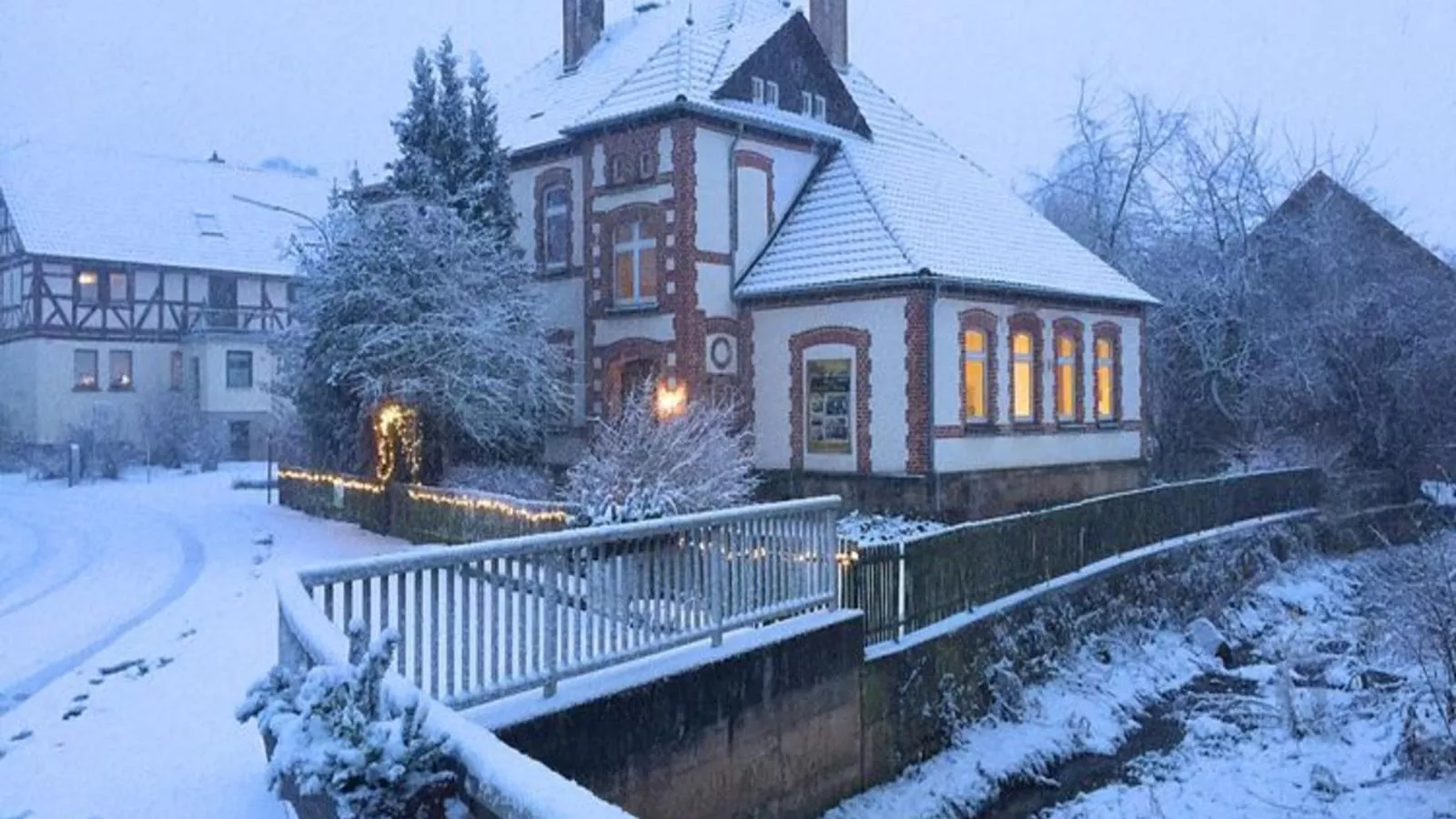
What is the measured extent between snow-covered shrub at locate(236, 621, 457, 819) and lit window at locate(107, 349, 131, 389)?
40481 mm

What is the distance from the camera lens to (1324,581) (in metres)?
22.6

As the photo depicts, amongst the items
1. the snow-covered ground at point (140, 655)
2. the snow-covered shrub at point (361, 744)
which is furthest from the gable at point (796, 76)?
the snow-covered shrub at point (361, 744)

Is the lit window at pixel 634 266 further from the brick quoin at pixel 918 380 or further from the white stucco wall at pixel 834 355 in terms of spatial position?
the brick quoin at pixel 918 380

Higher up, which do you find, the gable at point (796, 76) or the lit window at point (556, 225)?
the gable at point (796, 76)

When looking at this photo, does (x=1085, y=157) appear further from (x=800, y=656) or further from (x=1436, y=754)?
(x=800, y=656)

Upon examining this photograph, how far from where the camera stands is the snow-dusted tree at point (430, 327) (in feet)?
65.9

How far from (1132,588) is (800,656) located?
31.0 ft

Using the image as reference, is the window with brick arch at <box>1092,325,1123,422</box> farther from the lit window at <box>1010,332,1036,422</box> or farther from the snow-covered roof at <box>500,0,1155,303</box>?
the lit window at <box>1010,332,1036,422</box>

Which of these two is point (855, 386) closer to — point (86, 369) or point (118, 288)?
point (86, 369)

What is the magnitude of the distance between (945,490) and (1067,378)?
5506 mm

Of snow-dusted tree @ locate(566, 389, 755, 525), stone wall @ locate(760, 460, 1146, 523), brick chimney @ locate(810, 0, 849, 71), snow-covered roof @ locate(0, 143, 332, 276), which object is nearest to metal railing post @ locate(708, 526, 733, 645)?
snow-dusted tree @ locate(566, 389, 755, 525)

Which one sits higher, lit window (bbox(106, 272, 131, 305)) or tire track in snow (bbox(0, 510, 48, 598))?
lit window (bbox(106, 272, 131, 305))

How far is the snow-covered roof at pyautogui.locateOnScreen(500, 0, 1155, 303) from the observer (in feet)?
72.2

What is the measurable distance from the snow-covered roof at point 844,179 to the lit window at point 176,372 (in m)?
20.1
